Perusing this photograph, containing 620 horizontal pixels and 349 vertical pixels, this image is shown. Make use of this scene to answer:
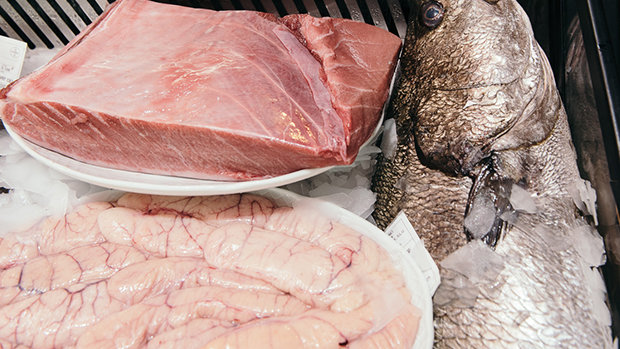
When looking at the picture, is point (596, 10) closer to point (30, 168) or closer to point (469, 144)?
point (469, 144)

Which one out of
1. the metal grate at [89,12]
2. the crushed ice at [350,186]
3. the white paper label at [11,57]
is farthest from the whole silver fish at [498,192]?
the white paper label at [11,57]

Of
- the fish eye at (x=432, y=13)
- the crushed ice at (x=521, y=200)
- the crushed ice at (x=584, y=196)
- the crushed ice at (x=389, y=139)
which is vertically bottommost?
the crushed ice at (x=584, y=196)

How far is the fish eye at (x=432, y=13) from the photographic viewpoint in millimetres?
1446

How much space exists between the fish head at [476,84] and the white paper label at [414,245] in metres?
0.25

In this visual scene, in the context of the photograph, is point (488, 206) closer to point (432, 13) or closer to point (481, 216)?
point (481, 216)

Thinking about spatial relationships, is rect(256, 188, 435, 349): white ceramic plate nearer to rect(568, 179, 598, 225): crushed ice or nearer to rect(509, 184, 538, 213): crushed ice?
rect(509, 184, 538, 213): crushed ice

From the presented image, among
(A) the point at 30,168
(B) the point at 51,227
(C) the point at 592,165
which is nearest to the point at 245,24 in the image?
(B) the point at 51,227

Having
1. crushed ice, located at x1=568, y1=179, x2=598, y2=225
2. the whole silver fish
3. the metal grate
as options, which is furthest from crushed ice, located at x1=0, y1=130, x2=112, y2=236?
crushed ice, located at x1=568, y1=179, x2=598, y2=225

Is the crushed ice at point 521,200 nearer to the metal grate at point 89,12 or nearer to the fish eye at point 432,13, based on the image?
the fish eye at point 432,13

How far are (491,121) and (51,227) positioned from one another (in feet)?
5.71

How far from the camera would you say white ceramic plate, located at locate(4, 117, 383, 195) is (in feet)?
4.37

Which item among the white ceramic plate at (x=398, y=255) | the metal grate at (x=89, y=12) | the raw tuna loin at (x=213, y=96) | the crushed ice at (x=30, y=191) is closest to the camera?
the white ceramic plate at (x=398, y=255)

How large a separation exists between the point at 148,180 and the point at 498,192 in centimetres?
126

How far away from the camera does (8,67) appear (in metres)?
1.98
